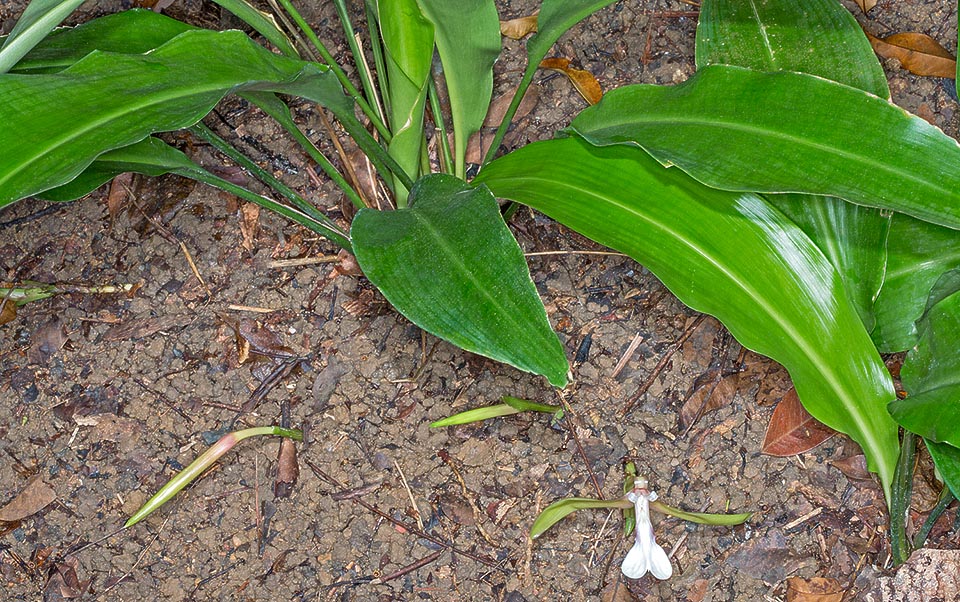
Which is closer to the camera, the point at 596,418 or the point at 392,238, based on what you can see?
the point at 392,238

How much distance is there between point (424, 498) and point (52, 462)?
55 cm

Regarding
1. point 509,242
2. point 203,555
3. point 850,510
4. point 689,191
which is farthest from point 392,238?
point 850,510

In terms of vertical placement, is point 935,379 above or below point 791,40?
below

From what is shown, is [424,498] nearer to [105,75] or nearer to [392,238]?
[392,238]

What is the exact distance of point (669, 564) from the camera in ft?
3.25

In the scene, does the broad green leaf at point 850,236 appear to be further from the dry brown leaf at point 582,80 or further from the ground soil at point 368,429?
the dry brown leaf at point 582,80

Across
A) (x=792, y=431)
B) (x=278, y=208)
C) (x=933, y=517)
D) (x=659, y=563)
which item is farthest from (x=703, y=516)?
(x=278, y=208)

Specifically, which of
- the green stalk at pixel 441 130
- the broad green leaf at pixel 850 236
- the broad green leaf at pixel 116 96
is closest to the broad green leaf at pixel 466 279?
the broad green leaf at pixel 116 96

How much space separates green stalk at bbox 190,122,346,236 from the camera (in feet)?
3.35

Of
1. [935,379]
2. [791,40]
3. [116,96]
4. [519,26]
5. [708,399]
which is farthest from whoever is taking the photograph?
[519,26]

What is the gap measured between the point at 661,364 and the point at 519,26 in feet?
1.89

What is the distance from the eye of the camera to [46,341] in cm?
115

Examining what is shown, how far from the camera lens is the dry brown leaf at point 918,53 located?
113 centimetres

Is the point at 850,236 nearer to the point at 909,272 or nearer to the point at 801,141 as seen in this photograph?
the point at 909,272
